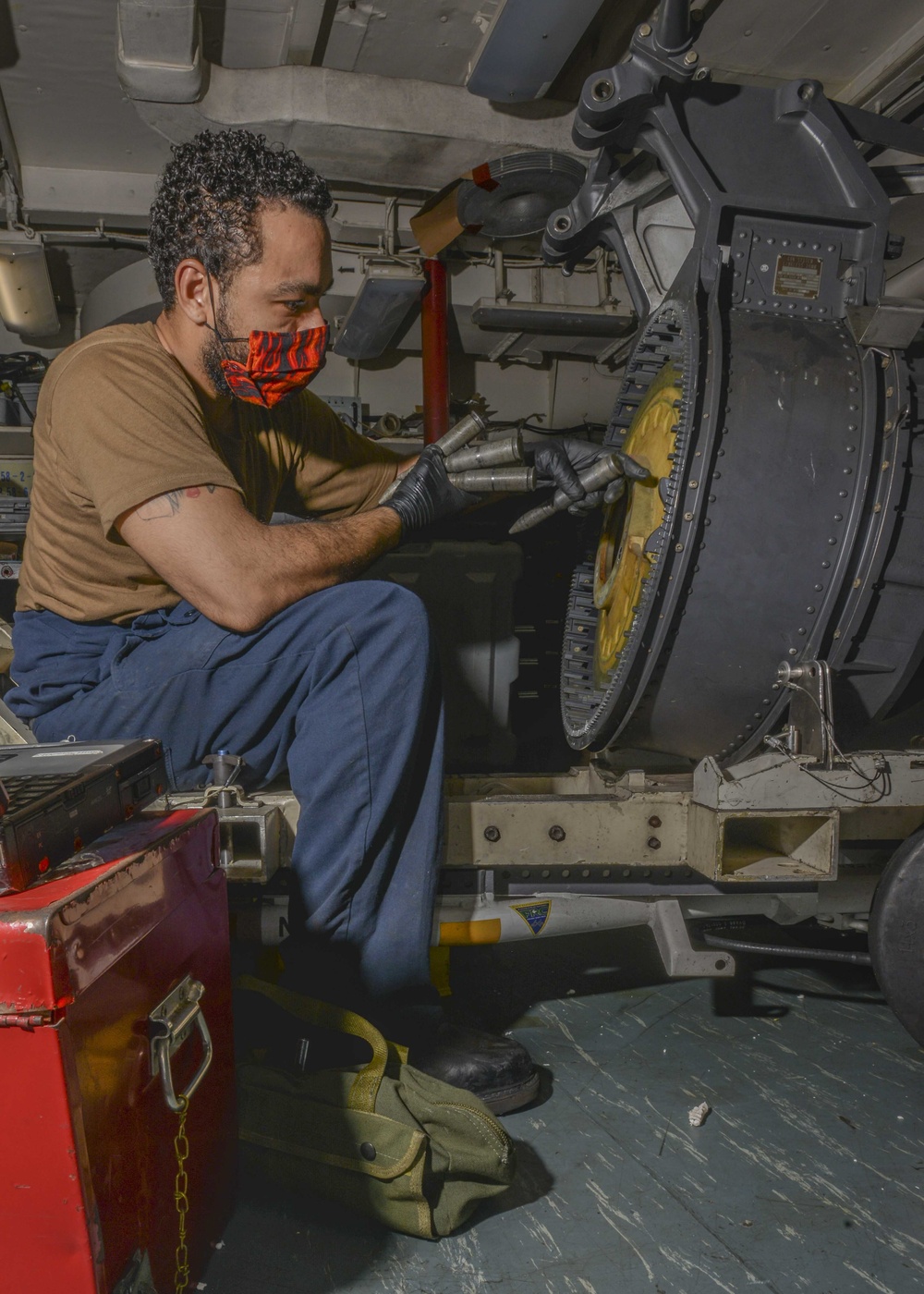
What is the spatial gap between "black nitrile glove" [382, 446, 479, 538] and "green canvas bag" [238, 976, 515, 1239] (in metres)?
1.08

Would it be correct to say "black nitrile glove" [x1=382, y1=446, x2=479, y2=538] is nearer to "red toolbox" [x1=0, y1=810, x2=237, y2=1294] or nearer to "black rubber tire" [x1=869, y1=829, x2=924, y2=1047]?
"red toolbox" [x1=0, y1=810, x2=237, y2=1294]

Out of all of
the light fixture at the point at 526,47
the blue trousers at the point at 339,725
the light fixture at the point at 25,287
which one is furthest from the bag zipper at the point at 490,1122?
the light fixture at the point at 25,287

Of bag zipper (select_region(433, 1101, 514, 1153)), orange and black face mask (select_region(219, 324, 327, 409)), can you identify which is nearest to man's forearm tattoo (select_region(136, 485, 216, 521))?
orange and black face mask (select_region(219, 324, 327, 409))

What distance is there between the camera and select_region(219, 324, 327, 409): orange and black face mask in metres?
1.85

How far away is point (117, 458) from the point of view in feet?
5.19

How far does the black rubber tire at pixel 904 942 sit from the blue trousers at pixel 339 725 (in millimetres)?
905

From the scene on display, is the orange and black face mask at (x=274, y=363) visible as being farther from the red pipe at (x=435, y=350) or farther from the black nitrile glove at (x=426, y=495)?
the red pipe at (x=435, y=350)

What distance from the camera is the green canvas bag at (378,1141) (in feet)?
4.39

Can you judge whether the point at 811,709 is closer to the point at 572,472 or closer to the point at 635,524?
the point at 635,524

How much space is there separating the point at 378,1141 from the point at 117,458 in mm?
1261

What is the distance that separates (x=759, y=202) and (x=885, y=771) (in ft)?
4.08

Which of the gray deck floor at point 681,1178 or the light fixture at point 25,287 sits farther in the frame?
the light fixture at point 25,287

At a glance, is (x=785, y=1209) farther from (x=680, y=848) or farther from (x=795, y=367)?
(x=795, y=367)

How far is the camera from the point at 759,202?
1853 mm
